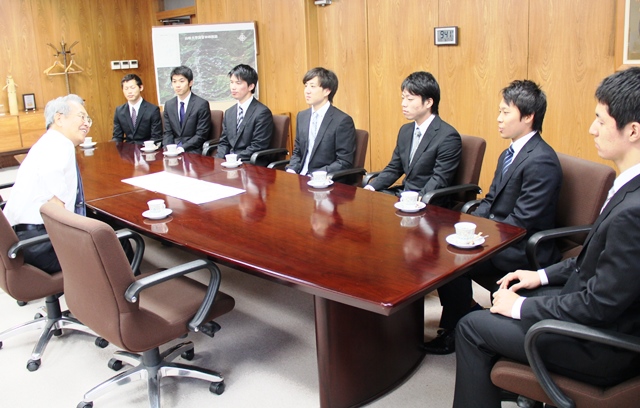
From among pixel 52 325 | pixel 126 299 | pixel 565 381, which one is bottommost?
pixel 52 325

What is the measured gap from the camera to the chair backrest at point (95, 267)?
2.13m

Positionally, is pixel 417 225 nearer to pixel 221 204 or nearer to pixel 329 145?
pixel 221 204

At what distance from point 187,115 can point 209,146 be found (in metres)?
0.46

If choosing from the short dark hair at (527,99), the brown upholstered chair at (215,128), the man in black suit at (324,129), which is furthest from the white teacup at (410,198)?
the brown upholstered chair at (215,128)

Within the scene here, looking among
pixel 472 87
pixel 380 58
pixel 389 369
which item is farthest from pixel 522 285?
pixel 380 58

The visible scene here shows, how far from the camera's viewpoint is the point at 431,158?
357 centimetres

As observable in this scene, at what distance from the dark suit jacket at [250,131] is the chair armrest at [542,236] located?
2.78 meters

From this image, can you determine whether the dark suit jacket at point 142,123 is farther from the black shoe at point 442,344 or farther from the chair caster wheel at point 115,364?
the black shoe at point 442,344

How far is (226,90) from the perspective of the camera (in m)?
7.23

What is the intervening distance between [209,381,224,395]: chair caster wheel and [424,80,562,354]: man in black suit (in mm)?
985

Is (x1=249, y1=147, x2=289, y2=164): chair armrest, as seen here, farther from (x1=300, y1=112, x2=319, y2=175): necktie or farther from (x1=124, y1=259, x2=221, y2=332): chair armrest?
(x1=124, y1=259, x2=221, y2=332): chair armrest

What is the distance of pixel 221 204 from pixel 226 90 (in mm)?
4427

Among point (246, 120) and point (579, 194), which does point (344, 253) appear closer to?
point (579, 194)

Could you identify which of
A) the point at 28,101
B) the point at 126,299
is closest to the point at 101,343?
the point at 126,299
